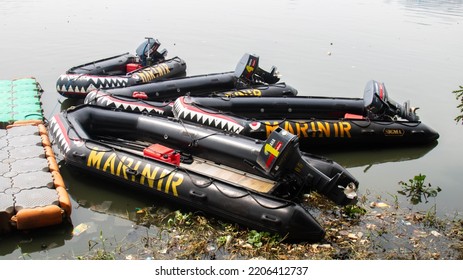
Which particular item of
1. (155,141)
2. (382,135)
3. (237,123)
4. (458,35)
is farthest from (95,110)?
(458,35)

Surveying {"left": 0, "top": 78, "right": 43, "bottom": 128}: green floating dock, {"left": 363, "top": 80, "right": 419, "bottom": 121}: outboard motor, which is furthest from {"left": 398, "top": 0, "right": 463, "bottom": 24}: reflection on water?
{"left": 0, "top": 78, "right": 43, "bottom": 128}: green floating dock

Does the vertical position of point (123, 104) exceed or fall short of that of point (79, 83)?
it exceeds it

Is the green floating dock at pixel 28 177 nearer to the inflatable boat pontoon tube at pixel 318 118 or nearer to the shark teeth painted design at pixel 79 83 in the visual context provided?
the shark teeth painted design at pixel 79 83

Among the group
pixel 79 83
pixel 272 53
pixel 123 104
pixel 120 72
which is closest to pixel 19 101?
pixel 79 83

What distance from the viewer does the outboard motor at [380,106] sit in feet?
31.2

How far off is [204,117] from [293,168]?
268cm

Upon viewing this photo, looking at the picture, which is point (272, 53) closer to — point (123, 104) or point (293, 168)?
point (123, 104)

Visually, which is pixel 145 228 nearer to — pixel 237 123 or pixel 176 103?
pixel 237 123

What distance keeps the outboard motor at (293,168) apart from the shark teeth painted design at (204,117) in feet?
6.11

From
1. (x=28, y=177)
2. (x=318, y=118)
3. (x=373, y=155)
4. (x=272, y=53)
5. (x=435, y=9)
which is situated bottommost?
(x=28, y=177)

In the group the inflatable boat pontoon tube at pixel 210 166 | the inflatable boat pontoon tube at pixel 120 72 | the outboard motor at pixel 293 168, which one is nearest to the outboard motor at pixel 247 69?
the inflatable boat pontoon tube at pixel 120 72

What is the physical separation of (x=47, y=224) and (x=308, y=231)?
347 cm

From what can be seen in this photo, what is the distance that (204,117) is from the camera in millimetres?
8703

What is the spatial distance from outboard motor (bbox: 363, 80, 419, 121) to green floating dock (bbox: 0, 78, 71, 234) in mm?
6359
